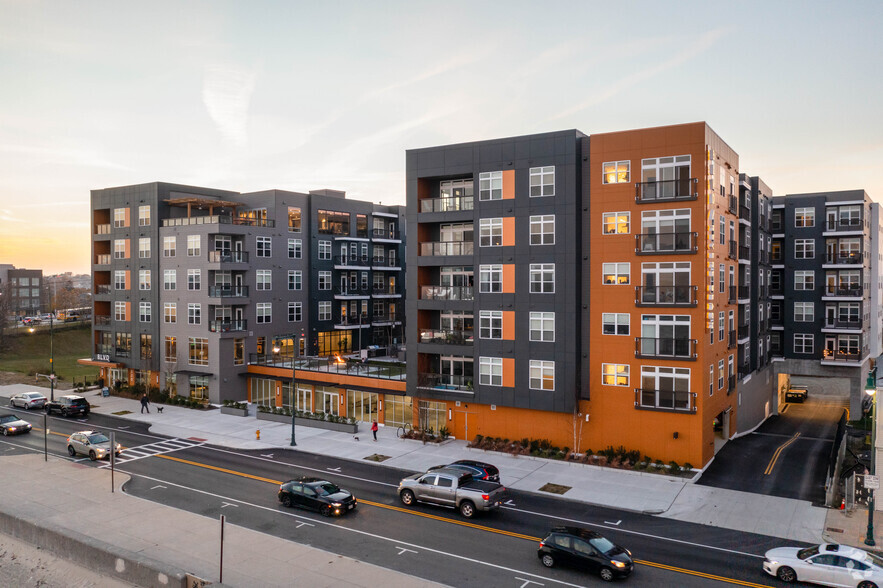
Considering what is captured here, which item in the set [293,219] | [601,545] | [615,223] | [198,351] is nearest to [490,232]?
[615,223]

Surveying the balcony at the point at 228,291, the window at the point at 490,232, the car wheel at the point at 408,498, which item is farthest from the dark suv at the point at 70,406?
the window at the point at 490,232

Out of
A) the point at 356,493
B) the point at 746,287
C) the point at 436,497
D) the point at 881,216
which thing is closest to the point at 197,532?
the point at 356,493

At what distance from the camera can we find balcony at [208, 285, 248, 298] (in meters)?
52.6

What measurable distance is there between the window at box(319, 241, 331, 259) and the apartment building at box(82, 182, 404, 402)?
151 mm

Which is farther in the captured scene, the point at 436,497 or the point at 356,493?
the point at 356,493

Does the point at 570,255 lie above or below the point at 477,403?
above

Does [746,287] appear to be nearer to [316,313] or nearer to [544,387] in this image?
[544,387]

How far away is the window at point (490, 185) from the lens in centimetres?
3841

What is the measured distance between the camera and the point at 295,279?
6047cm

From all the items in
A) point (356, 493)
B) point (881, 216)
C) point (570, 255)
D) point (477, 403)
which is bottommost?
point (356, 493)

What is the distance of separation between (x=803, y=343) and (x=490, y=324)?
34.5 metres

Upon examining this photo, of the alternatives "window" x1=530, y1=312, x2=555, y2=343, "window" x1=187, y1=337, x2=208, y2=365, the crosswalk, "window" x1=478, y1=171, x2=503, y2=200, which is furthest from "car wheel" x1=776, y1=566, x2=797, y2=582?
"window" x1=187, y1=337, x2=208, y2=365

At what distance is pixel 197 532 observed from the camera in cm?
2395

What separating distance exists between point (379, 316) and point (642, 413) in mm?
41596
